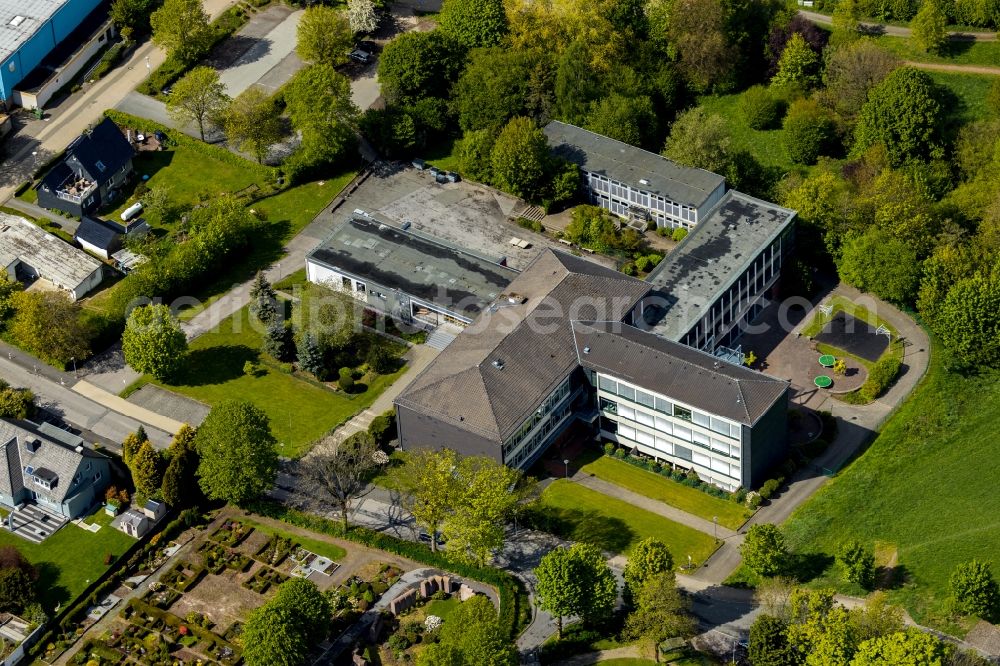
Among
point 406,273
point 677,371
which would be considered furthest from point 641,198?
point 677,371

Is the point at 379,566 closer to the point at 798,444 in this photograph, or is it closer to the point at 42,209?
the point at 798,444

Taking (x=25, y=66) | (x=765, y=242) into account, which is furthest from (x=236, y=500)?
(x=25, y=66)

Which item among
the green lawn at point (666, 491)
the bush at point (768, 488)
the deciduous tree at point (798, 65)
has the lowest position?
the green lawn at point (666, 491)

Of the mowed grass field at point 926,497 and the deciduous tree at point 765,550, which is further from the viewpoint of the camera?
the mowed grass field at point 926,497

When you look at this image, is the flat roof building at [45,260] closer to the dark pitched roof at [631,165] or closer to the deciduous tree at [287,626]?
the dark pitched roof at [631,165]

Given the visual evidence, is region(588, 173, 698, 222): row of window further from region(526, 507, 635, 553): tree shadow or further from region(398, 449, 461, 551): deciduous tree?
region(398, 449, 461, 551): deciduous tree

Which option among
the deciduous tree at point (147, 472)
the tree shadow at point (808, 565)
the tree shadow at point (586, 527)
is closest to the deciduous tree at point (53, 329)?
the deciduous tree at point (147, 472)
